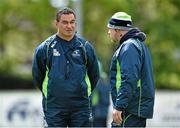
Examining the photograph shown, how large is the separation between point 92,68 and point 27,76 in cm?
2548

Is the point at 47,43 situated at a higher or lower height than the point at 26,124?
higher

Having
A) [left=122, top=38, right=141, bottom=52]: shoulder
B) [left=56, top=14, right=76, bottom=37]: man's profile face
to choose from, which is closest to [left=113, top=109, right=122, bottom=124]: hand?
[left=122, top=38, right=141, bottom=52]: shoulder

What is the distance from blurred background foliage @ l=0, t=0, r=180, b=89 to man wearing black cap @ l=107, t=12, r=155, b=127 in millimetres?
20076

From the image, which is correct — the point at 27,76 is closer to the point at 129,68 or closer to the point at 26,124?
the point at 26,124

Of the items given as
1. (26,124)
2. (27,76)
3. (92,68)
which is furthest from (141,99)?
(27,76)

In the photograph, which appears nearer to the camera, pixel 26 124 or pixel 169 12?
pixel 26 124

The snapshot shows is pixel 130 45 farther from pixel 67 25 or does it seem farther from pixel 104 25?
pixel 104 25

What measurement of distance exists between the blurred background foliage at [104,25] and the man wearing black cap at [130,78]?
2008 cm

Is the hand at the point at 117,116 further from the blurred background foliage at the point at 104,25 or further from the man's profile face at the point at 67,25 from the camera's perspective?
the blurred background foliage at the point at 104,25

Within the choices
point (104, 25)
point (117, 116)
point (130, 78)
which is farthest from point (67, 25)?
point (104, 25)

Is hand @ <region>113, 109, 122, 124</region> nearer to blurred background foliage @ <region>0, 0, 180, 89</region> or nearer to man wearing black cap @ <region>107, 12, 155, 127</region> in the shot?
man wearing black cap @ <region>107, 12, 155, 127</region>

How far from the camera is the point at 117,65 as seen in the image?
9.41 meters

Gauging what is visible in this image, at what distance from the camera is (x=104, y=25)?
32.2 m

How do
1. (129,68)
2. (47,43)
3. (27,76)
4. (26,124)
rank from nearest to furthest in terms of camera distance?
1. (129,68)
2. (47,43)
3. (26,124)
4. (27,76)
